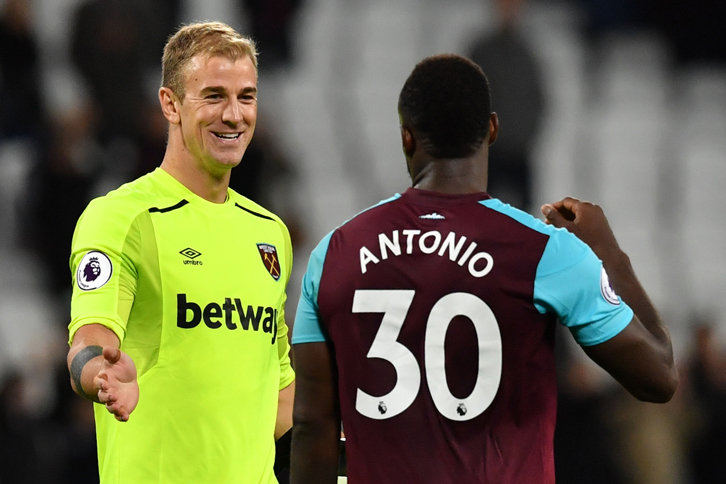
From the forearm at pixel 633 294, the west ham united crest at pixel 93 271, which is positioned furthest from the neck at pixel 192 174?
the forearm at pixel 633 294

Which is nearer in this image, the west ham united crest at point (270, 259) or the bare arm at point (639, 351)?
the bare arm at point (639, 351)

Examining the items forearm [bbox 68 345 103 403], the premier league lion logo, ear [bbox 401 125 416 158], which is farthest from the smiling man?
ear [bbox 401 125 416 158]

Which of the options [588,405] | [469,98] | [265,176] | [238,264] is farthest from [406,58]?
[469,98]

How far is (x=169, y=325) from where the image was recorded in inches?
130

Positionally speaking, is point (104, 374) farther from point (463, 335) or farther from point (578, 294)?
point (578, 294)

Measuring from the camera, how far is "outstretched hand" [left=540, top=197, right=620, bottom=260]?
109 inches

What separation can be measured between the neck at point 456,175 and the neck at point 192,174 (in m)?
1.19

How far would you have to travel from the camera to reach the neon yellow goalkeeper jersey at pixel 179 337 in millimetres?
3248

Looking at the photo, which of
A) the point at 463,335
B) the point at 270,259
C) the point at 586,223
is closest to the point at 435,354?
the point at 463,335

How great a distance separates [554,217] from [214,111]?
130 centimetres

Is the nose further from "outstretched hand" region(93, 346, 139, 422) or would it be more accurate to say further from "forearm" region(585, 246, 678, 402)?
"forearm" region(585, 246, 678, 402)

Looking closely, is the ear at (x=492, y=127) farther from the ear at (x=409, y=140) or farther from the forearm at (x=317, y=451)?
the forearm at (x=317, y=451)

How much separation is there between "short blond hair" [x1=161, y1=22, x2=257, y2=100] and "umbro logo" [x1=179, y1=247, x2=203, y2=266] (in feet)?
1.83

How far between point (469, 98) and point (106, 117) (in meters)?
6.03
